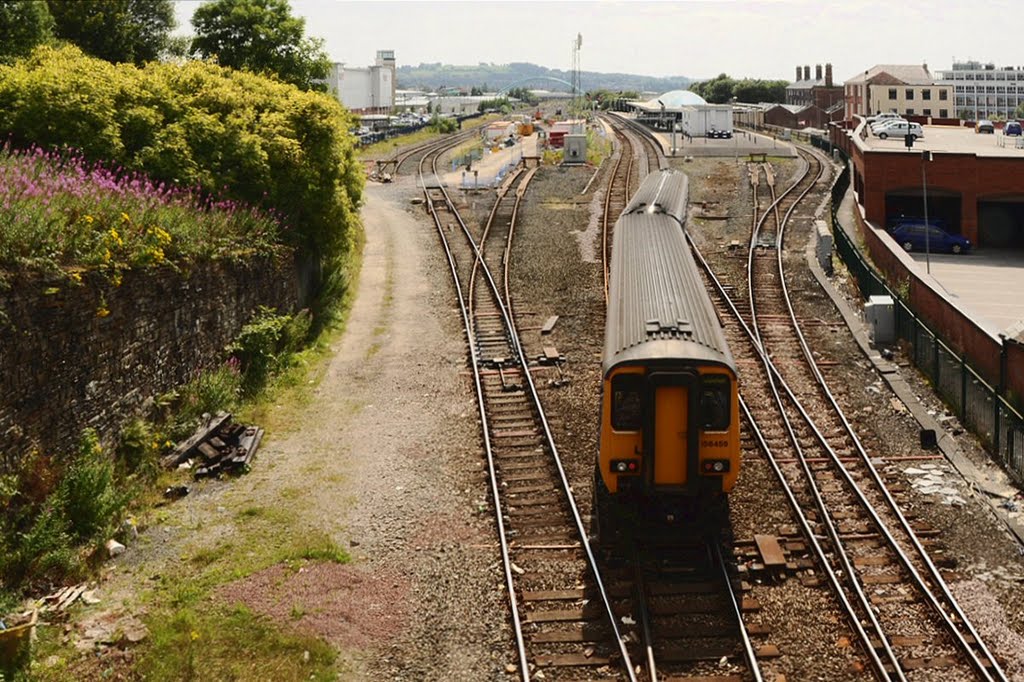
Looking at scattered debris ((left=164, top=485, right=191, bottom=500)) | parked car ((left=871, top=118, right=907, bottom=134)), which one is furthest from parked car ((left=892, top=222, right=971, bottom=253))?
scattered debris ((left=164, top=485, right=191, bottom=500))

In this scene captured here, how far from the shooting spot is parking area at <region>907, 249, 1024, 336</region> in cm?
2739

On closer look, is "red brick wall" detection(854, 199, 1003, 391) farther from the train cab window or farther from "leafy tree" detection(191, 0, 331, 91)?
"leafy tree" detection(191, 0, 331, 91)

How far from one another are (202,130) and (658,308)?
1355 centimetres

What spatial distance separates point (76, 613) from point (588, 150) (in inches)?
2000

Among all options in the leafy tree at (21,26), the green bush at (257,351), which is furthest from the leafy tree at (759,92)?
the green bush at (257,351)

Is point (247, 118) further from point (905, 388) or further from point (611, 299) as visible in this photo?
point (905, 388)

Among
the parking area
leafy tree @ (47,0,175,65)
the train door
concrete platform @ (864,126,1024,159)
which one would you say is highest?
leafy tree @ (47,0,175,65)

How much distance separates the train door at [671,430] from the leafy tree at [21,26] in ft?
92.4

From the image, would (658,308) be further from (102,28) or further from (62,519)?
(102,28)

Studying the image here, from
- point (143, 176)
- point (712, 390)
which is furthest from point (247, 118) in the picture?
point (712, 390)

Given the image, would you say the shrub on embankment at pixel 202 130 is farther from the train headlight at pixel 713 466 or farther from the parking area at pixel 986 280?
the parking area at pixel 986 280

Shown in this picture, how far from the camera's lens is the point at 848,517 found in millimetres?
15227

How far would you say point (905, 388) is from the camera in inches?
825

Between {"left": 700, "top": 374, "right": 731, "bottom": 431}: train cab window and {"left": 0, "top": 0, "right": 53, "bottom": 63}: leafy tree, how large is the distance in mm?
28470
